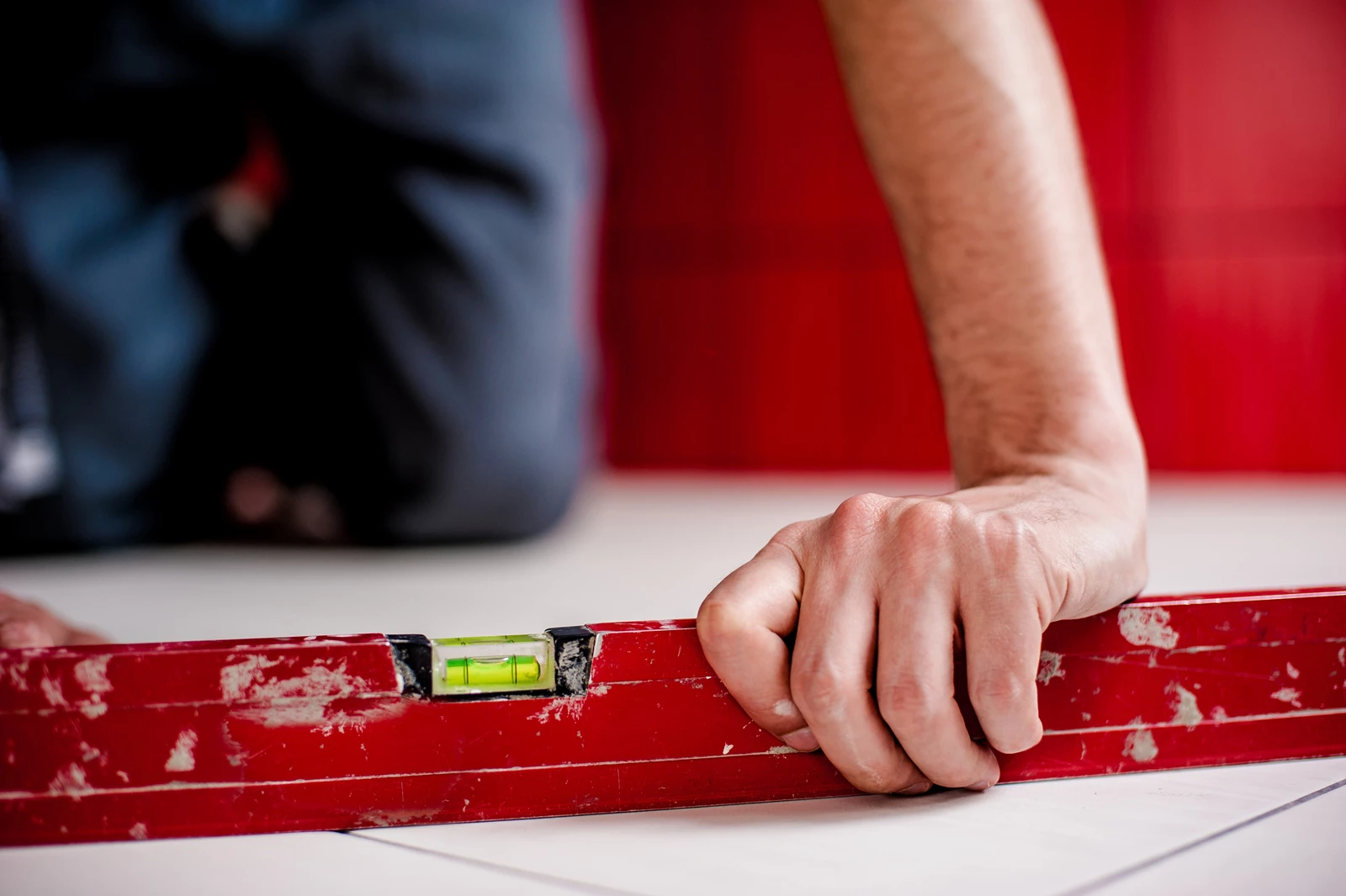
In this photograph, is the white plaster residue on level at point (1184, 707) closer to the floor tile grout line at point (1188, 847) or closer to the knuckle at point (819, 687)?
the floor tile grout line at point (1188, 847)

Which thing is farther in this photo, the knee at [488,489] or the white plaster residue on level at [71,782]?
the knee at [488,489]

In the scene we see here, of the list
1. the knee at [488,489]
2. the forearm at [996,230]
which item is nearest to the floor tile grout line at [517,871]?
the forearm at [996,230]

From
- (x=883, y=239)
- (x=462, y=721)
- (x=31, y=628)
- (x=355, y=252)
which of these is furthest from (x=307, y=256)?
(x=883, y=239)

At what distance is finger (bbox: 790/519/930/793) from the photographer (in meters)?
0.47

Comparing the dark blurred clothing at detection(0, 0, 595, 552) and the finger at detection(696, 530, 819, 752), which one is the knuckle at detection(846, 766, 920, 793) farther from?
the dark blurred clothing at detection(0, 0, 595, 552)

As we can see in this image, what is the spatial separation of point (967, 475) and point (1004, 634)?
0.64ft

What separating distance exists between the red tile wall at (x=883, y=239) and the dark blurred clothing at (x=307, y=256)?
1413mm

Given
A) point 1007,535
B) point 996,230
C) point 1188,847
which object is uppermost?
point 996,230

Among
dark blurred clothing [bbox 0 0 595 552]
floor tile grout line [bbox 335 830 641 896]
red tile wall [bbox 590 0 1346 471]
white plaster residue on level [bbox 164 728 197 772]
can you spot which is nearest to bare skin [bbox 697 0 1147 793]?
floor tile grout line [bbox 335 830 641 896]

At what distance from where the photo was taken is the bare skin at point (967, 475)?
479 mm

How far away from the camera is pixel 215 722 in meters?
0.48

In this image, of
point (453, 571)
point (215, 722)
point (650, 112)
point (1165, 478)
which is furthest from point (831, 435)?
point (215, 722)

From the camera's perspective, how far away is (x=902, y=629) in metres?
0.47

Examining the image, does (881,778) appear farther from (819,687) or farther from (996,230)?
(996,230)
